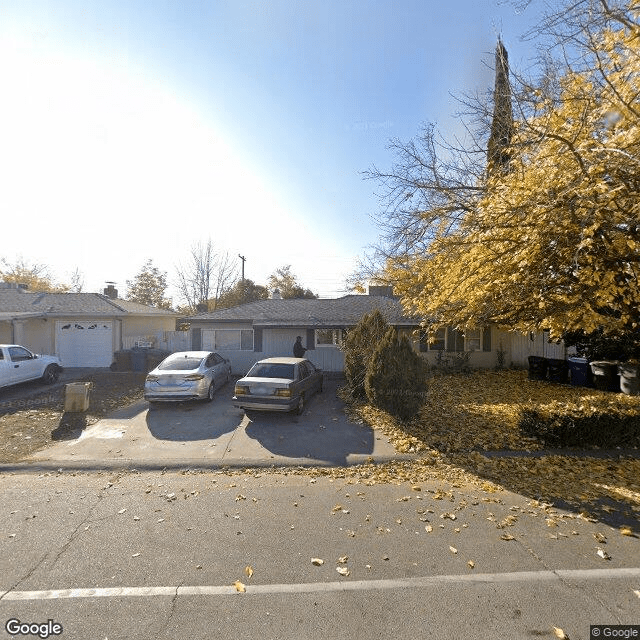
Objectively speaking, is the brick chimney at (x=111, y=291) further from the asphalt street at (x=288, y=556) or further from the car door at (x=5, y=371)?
the asphalt street at (x=288, y=556)

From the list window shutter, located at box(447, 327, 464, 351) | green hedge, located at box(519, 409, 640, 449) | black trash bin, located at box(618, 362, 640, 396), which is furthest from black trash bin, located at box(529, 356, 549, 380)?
green hedge, located at box(519, 409, 640, 449)

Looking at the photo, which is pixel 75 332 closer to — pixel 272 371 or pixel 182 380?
pixel 182 380

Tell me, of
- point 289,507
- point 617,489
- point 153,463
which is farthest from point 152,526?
point 617,489

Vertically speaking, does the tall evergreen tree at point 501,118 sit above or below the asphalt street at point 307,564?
above

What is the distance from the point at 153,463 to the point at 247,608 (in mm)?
3957

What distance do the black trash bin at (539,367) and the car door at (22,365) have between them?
59.8 feet

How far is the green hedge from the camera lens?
685 centimetres

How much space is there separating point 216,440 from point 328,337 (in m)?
9.77

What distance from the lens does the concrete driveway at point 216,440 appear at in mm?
6438

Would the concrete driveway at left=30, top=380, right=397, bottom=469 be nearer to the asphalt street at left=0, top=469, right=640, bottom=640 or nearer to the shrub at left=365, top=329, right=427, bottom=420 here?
the shrub at left=365, top=329, right=427, bottom=420

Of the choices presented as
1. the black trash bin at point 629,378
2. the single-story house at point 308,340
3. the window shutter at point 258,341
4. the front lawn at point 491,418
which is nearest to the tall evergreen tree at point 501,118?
the front lawn at point 491,418

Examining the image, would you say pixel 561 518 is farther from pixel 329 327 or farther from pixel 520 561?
pixel 329 327

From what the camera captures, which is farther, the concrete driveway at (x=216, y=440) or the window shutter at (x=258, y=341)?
the window shutter at (x=258, y=341)

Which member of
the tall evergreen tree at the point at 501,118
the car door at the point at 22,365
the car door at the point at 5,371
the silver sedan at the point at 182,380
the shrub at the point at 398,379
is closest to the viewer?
the tall evergreen tree at the point at 501,118
